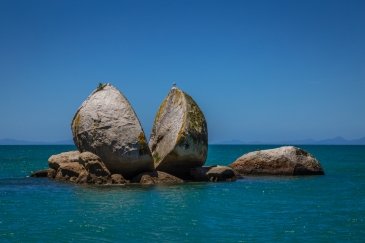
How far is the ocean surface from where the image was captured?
18312 mm

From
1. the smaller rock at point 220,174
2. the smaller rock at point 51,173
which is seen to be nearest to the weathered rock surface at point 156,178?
the smaller rock at point 220,174

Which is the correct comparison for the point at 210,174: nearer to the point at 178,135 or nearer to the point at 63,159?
the point at 178,135

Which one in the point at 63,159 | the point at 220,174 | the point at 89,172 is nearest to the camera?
the point at 89,172

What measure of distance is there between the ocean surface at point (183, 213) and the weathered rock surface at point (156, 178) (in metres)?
1.52

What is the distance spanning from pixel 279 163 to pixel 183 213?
1991cm

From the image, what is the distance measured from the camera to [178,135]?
33.7 metres

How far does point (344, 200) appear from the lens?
27.4 m

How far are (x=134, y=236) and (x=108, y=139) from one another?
50.4ft

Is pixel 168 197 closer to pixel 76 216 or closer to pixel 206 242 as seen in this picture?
pixel 76 216

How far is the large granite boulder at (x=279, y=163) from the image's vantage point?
41.1m

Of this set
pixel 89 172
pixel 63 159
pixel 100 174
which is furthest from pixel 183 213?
pixel 63 159

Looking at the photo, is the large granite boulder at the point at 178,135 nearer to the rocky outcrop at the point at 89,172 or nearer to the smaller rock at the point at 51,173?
the rocky outcrop at the point at 89,172

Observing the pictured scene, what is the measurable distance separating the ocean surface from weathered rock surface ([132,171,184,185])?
4.99 ft

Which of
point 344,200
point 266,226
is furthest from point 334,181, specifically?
point 266,226
